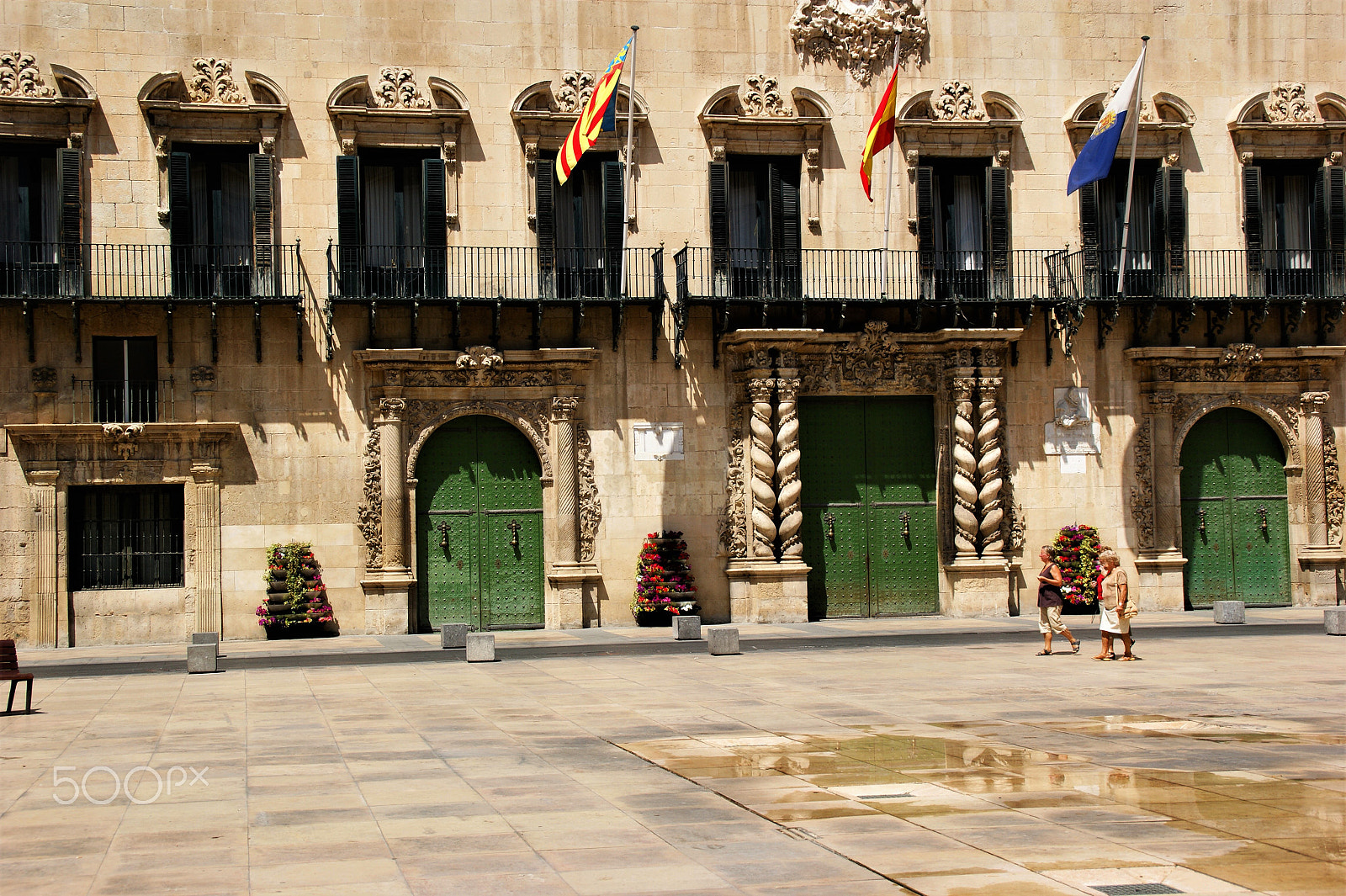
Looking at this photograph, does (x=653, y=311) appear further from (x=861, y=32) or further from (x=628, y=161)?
(x=861, y=32)

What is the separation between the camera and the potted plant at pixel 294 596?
25.3 m

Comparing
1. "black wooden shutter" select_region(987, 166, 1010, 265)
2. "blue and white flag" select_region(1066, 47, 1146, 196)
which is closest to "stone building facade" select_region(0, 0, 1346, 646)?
"black wooden shutter" select_region(987, 166, 1010, 265)

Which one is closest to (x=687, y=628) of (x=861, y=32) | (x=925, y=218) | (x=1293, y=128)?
(x=925, y=218)

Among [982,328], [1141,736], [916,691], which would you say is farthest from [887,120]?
[1141,736]

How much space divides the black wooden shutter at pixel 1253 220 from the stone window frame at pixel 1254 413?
1864mm

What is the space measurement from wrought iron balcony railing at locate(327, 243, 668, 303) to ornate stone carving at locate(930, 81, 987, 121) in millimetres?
6446

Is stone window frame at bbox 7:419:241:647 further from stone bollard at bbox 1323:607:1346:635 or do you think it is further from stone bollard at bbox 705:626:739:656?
stone bollard at bbox 1323:607:1346:635

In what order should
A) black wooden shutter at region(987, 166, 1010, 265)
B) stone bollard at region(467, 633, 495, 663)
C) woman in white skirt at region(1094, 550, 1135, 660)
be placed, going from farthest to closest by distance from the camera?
black wooden shutter at region(987, 166, 1010, 265)
stone bollard at region(467, 633, 495, 663)
woman in white skirt at region(1094, 550, 1135, 660)

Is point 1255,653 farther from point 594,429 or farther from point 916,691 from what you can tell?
point 594,429

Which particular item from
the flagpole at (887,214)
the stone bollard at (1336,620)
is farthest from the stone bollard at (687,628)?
the stone bollard at (1336,620)

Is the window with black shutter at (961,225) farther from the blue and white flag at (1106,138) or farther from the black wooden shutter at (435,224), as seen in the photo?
the black wooden shutter at (435,224)

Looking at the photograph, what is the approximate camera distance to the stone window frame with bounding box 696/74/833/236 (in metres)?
27.5

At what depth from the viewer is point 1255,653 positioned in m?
20.3

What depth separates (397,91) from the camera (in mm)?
26500
